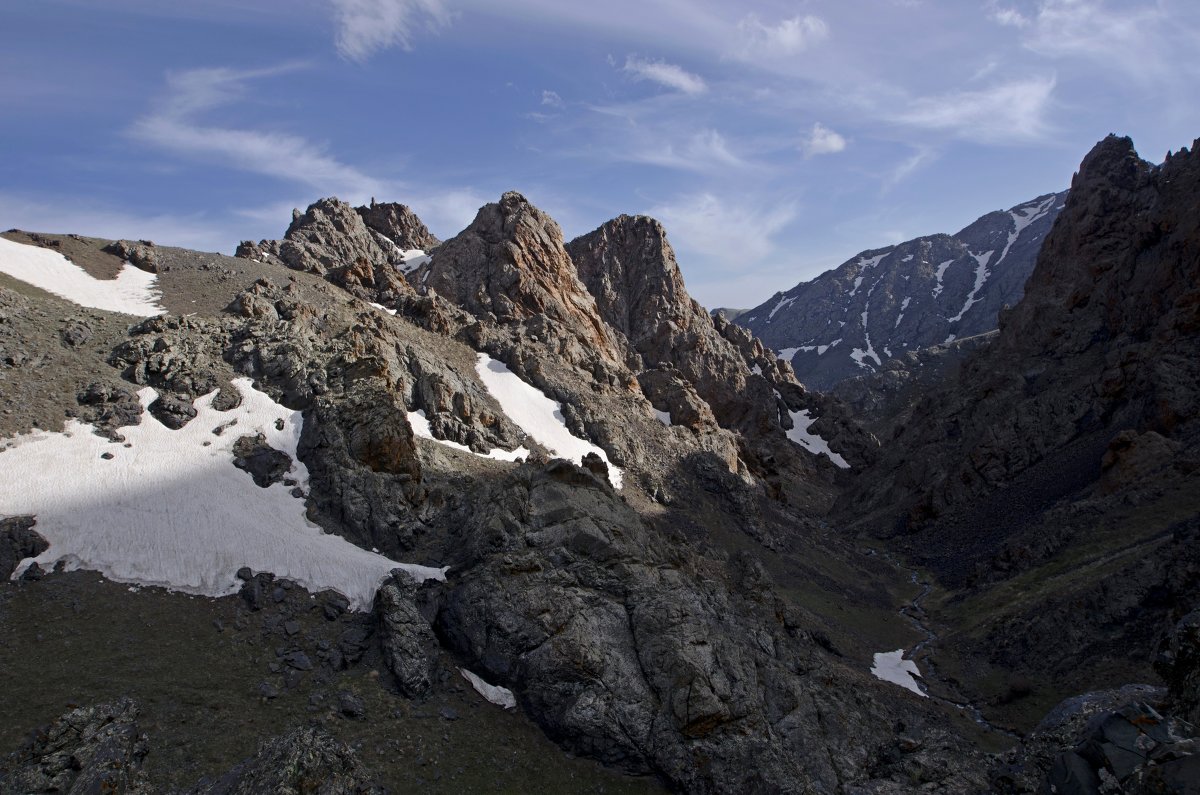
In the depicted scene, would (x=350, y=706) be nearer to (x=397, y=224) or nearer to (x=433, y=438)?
(x=433, y=438)

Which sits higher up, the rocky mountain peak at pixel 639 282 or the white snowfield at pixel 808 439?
the rocky mountain peak at pixel 639 282

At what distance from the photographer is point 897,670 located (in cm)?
4291

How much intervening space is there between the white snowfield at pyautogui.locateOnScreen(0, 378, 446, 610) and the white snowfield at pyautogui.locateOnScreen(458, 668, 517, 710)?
5754mm

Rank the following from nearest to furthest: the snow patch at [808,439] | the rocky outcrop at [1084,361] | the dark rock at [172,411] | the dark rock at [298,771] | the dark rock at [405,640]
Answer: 1. the dark rock at [298,771]
2. the dark rock at [405,640]
3. the dark rock at [172,411]
4. the rocky outcrop at [1084,361]
5. the snow patch at [808,439]

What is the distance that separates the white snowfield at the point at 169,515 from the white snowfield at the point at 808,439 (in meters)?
94.3

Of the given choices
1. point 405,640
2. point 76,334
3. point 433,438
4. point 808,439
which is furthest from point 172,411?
point 808,439

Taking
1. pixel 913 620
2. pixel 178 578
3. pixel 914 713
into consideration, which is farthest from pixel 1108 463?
pixel 178 578

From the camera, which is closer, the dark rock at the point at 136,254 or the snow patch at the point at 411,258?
the dark rock at the point at 136,254

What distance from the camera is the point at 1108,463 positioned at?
56469mm

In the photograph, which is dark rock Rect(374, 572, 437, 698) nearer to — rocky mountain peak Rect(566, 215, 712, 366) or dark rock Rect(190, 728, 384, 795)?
dark rock Rect(190, 728, 384, 795)

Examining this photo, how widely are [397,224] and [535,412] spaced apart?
86.0 m

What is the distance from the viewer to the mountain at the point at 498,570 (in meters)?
21.4

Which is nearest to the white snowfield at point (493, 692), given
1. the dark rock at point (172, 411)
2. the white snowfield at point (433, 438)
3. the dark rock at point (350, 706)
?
the dark rock at point (350, 706)

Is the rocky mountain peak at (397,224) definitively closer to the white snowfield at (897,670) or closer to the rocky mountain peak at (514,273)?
the rocky mountain peak at (514,273)
